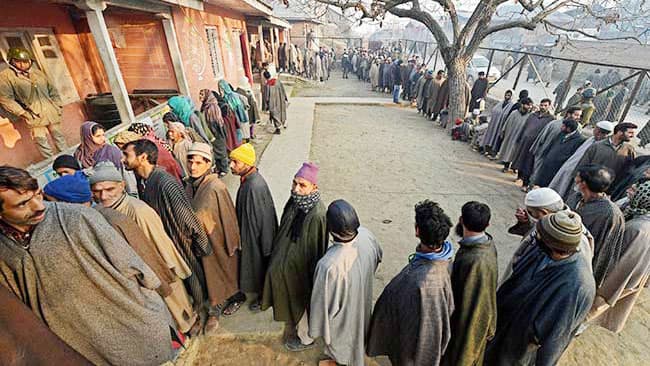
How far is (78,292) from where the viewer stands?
1566 millimetres

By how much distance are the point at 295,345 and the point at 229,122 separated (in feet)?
15.8

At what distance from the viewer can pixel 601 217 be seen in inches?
92.0

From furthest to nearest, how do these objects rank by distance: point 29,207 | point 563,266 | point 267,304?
point 267,304 → point 563,266 → point 29,207

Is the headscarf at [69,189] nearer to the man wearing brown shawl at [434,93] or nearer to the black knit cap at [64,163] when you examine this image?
the black knit cap at [64,163]

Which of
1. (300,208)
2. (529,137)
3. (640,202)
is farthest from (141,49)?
(640,202)

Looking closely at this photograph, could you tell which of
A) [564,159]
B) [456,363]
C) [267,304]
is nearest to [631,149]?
[564,159]

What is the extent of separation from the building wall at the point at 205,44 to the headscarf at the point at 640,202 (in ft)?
25.4

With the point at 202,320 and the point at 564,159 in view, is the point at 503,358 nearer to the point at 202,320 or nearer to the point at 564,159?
the point at 202,320

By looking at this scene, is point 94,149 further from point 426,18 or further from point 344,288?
point 426,18

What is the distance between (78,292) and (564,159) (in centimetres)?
588

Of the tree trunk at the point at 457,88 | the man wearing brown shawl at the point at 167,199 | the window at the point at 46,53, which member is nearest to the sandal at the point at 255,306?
the man wearing brown shawl at the point at 167,199

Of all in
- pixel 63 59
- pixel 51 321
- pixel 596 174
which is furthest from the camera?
pixel 63 59

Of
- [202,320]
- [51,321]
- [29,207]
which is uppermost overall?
[29,207]

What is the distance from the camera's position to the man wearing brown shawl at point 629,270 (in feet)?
7.87
